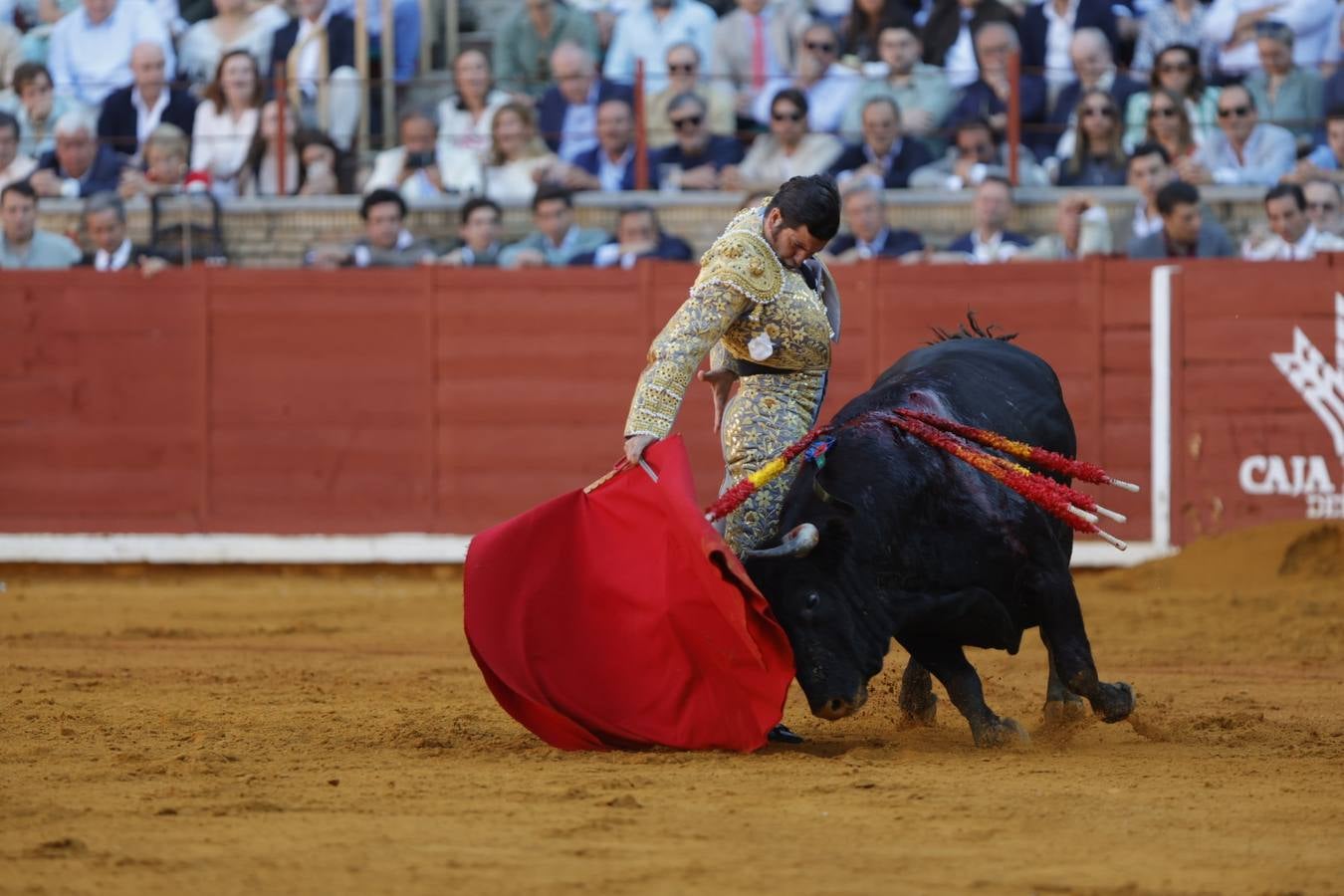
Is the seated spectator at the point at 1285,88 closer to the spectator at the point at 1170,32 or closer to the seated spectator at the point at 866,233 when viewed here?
the spectator at the point at 1170,32

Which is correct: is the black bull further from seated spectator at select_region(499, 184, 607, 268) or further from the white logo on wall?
seated spectator at select_region(499, 184, 607, 268)

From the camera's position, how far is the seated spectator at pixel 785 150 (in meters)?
9.14

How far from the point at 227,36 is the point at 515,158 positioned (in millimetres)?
1946

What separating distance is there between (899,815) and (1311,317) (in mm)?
5764

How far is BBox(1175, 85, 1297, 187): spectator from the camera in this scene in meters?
8.94

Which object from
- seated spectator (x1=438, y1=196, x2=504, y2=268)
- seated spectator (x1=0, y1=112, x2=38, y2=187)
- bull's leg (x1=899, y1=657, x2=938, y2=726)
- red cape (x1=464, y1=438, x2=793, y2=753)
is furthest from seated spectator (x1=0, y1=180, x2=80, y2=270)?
bull's leg (x1=899, y1=657, x2=938, y2=726)

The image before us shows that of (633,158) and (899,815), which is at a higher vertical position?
(633,158)

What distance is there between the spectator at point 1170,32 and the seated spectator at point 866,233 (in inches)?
56.3

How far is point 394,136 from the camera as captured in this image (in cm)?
1018

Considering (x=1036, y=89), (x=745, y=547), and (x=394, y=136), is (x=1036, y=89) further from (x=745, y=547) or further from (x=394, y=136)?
(x=745, y=547)

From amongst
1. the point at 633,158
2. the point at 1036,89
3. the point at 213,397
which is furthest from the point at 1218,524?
the point at 213,397

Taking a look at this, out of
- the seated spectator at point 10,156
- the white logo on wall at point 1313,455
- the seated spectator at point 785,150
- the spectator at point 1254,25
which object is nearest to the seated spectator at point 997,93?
the seated spectator at point 785,150

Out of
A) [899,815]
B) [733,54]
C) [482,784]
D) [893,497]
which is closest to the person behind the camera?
[899,815]

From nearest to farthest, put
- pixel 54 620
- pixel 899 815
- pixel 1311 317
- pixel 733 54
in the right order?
pixel 899 815 < pixel 54 620 < pixel 1311 317 < pixel 733 54
